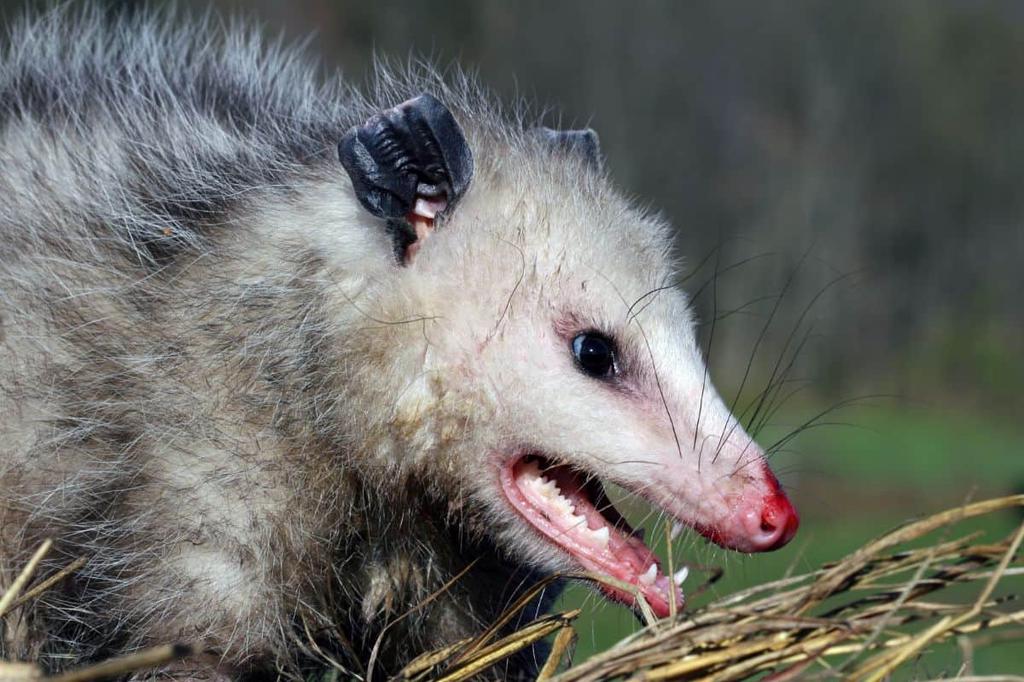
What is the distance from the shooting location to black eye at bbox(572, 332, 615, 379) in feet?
6.56

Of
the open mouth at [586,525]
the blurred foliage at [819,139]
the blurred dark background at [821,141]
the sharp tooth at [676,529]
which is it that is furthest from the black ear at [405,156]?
the blurred dark background at [821,141]

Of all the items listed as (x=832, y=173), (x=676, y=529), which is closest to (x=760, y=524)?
(x=676, y=529)

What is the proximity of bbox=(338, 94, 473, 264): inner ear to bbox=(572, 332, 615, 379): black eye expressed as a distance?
1.10ft

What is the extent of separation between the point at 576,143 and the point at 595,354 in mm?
622

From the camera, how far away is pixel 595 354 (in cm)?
200

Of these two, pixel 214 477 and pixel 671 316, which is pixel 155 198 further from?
pixel 671 316

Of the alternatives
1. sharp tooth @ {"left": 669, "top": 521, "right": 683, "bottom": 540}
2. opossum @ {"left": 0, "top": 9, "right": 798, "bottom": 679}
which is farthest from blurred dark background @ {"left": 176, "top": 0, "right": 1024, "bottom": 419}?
sharp tooth @ {"left": 669, "top": 521, "right": 683, "bottom": 540}

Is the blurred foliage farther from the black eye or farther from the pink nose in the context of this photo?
the pink nose

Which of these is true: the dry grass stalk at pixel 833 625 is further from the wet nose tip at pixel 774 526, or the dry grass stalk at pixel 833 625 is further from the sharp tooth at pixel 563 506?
the sharp tooth at pixel 563 506

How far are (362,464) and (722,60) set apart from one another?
12.3 metres

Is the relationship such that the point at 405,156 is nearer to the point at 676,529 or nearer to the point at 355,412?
the point at 355,412

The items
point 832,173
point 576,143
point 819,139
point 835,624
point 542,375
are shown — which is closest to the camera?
point 835,624

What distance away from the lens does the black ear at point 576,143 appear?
240 centimetres

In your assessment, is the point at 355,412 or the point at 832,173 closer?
the point at 355,412
